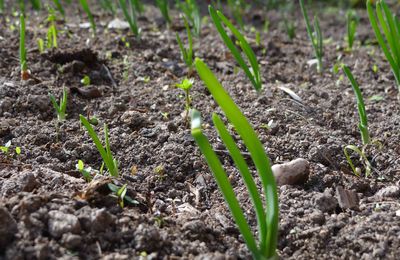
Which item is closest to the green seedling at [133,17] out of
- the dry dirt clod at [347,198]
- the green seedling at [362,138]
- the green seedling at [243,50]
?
the green seedling at [243,50]

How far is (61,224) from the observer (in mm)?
1195

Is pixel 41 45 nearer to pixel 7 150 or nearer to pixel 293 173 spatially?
pixel 7 150

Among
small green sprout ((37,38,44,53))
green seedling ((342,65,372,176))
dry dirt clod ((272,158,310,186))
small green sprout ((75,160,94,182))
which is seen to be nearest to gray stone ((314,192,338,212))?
dry dirt clod ((272,158,310,186))

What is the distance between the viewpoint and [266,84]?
251cm

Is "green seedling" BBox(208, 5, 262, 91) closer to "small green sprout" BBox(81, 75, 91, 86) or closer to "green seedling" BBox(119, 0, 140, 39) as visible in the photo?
"small green sprout" BBox(81, 75, 91, 86)

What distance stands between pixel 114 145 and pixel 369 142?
86cm

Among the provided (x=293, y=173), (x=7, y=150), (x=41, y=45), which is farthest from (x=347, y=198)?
(x=41, y=45)

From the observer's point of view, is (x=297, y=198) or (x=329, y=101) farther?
(x=329, y=101)

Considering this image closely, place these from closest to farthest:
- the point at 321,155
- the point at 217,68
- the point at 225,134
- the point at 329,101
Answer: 1. the point at 225,134
2. the point at 321,155
3. the point at 329,101
4. the point at 217,68

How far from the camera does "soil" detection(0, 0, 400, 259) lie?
124 centimetres

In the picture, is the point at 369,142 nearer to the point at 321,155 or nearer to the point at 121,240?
the point at 321,155

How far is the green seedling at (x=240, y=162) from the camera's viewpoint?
1.07m

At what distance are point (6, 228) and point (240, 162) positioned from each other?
1.70ft

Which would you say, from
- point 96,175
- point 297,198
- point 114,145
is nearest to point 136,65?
point 114,145
